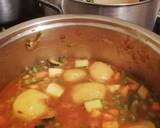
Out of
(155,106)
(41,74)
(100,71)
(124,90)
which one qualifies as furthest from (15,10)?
(155,106)

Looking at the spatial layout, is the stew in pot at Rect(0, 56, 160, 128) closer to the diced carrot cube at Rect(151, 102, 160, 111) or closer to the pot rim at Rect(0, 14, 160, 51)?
the diced carrot cube at Rect(151, 102, 160, 111)

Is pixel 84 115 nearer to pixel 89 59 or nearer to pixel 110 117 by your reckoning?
pixel 110 117

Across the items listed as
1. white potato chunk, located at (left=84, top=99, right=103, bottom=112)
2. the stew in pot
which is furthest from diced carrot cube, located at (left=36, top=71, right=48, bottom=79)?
white potato chunk, located at (left=84, top=99, right=103, bottom=112)

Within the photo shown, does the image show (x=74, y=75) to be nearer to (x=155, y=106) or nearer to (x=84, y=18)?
(x=84, y=18)

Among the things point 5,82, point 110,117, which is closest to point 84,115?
point 110,117

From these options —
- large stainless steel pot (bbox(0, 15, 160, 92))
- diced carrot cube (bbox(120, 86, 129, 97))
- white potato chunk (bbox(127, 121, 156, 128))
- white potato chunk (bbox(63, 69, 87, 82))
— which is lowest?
white potato chunk (bbox(127, 121, 156, 128))

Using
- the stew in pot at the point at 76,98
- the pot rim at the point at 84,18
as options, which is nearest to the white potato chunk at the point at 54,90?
the stew in pot at the point at 76,98

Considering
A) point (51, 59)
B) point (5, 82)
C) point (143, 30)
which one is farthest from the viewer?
point (51, 59)
